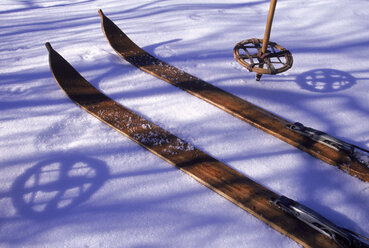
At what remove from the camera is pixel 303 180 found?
90.0 inches

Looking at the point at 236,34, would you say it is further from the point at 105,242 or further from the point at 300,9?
the point at 105,242

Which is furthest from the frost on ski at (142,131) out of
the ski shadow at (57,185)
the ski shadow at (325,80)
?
the ski shadow at (325,80)

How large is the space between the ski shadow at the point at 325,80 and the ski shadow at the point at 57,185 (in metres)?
2.50

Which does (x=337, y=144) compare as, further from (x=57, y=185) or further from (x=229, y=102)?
(x=57, y=185)

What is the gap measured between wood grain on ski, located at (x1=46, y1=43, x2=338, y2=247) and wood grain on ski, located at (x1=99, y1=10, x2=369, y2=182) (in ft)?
2.10

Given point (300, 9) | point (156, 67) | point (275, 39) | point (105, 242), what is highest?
point (300, 9)

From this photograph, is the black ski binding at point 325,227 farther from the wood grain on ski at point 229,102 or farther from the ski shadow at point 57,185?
the ski shadow at point 57,185

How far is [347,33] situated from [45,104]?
14.6ft

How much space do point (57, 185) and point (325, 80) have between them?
3.13m

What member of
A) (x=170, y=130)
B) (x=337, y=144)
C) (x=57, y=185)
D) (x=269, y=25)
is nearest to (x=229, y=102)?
(x=170, y=130)

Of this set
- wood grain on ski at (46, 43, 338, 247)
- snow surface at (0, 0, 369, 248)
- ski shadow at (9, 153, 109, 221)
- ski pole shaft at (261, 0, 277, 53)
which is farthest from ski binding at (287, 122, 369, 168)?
ski shadow at (9, 153, 109, 221)

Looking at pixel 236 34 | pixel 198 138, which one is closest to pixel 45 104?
pixel 198 138

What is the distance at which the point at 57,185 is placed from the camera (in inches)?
86.4

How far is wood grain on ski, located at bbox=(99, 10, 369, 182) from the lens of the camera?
7.79 feet
